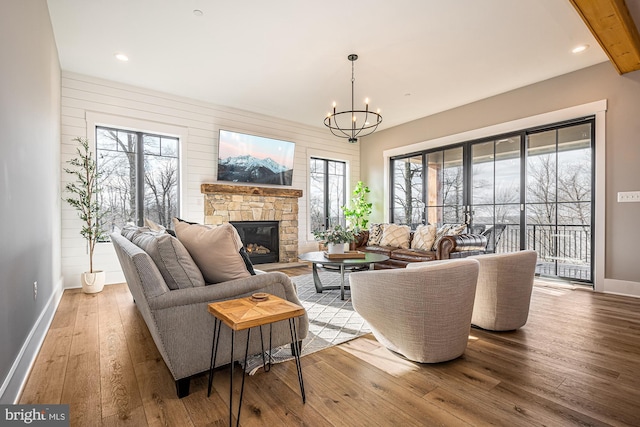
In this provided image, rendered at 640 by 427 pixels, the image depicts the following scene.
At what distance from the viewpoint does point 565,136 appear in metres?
4.56

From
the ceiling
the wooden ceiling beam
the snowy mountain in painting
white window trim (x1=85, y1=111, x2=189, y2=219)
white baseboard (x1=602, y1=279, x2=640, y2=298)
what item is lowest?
white baseboard (x1=602, y1=279, x2=640, y2=298)

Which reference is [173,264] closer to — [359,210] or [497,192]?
[497,192]

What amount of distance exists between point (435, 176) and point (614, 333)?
12.7 ft

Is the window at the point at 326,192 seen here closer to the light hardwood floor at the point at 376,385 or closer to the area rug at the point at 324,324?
the area rug at the point at 324,324

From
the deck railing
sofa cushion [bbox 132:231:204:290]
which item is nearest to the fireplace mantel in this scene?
sofa cushion [bbox 132:231:204:290]

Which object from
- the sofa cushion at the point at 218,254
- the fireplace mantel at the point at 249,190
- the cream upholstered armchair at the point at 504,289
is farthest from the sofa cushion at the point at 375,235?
the sofa cushion at the point at 218,254

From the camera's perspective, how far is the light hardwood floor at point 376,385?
61.4 inches

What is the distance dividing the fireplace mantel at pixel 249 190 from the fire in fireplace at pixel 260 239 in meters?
0.55

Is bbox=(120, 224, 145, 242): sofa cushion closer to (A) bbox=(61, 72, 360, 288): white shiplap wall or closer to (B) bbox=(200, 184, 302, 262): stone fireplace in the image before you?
(A) bbox=(61, 72, 360, 288): white shiplap wall

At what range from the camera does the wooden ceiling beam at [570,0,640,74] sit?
8.57 feet

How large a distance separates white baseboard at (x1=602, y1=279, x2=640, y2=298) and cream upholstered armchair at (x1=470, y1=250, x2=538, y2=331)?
91.4 inches

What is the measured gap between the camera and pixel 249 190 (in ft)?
18.9

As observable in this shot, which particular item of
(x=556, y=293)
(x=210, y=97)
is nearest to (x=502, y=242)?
(x=556, y=293)

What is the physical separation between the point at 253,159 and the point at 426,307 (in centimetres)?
462
